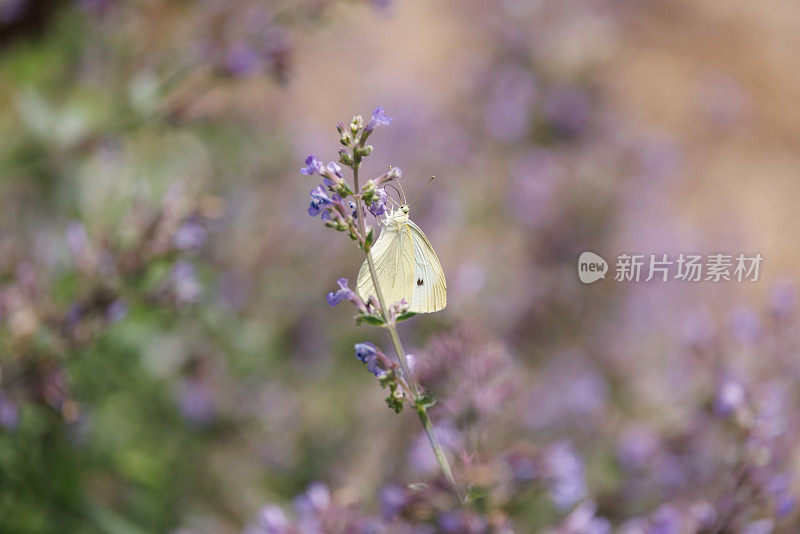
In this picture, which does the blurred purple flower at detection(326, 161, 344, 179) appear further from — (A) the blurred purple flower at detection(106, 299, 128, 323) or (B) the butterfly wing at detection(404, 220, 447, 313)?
(A) the blurred purple flower at detection(106, 299, 128, 323)

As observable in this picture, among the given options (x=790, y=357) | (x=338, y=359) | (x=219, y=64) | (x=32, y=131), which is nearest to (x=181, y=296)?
(x=219, y=64)

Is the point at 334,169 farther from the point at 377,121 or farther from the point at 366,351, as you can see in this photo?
the point at 366,351

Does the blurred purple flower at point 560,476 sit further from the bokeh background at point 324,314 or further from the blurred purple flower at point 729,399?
the blurred purple flower at point 729,399

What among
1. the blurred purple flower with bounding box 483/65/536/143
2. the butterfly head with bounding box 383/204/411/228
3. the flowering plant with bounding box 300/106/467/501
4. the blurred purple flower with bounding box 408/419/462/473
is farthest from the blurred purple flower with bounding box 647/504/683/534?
the blurred purple flower with bounding box 483/65/536/143

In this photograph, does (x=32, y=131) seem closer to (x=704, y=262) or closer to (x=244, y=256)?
(x=244, y=256)

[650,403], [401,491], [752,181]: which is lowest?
[401,491]

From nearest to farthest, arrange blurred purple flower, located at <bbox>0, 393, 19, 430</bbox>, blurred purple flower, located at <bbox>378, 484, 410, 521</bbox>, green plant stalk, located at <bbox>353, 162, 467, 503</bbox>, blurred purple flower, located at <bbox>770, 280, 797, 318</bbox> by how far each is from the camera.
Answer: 1. green plant stalk, located at <bbox>353, 162, 467, 503</bbox>
2. blurred purple flower, located at <bbox>378, 484, 410, 521</bbox>
3. blurred purple flower, located at <bbox>0, 393, 19, 430</bbox>
4. blurred purple flower, located at <bbox>770, 280, 797, 318</bbox>

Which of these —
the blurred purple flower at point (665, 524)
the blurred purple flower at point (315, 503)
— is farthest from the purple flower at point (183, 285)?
the blurred purple flower at point (665, 524)
